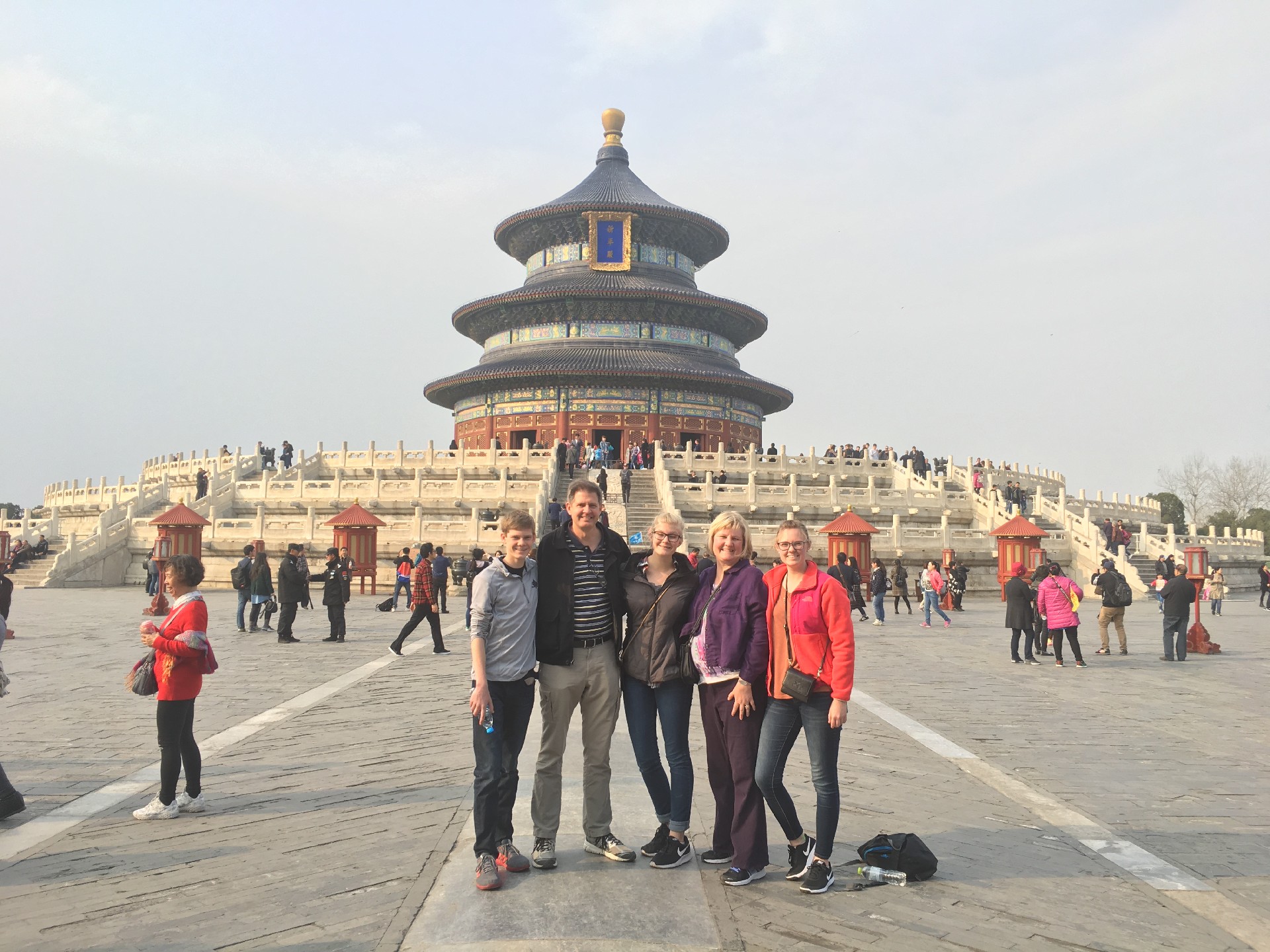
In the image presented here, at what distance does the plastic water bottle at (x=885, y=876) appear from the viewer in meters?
4.53

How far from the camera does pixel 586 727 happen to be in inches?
188

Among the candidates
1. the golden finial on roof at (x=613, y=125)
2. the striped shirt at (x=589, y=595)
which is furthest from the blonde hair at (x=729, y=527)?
the golden finial on roof at (x=613, y=125)

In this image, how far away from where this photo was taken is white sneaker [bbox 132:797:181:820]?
18.2ft

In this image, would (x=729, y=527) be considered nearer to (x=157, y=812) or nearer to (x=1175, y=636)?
(x=157, y=812)

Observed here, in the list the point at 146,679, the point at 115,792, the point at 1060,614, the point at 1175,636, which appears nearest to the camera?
the point at 146,679

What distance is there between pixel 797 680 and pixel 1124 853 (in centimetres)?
215

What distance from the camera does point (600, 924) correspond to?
3.92 meters

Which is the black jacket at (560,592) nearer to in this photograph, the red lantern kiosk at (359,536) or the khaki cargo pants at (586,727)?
the khaki cargo pants at (586,727)

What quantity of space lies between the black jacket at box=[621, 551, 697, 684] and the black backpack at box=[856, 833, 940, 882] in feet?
3.94

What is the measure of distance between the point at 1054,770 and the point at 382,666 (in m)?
7.79

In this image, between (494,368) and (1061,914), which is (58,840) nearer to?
(1061,914)

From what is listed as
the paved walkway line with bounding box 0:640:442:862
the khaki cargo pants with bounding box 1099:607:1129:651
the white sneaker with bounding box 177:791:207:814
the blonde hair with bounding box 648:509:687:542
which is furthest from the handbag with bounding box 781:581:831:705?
the khaki cargo pants with bounding box 1099:607:1129:651

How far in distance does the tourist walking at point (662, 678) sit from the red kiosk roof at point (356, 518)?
19.3 m

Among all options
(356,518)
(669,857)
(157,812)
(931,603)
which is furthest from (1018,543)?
(157,812)
